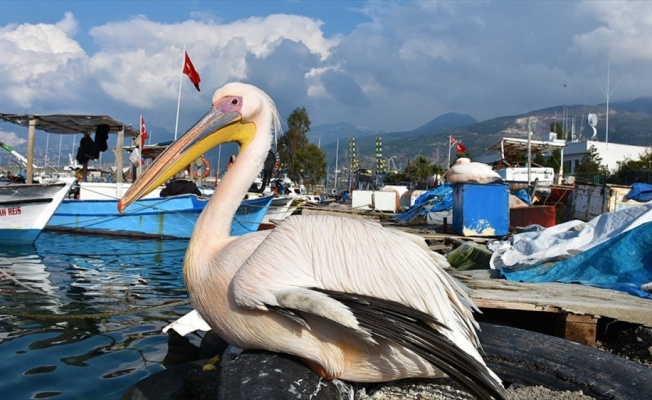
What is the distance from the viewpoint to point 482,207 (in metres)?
8.09

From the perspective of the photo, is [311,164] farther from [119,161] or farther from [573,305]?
[573,305]

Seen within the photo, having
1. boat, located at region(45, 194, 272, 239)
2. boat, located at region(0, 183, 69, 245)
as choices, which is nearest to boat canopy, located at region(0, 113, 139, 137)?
boat, located at region(45, 194, 272, 239)

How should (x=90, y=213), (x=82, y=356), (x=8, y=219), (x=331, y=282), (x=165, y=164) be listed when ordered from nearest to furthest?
1. (x=331, y=282)
2. (x=165, y=164)
3. (x=82, y=356)
4. (x=8, y=219)
5. (x=90, y=213)

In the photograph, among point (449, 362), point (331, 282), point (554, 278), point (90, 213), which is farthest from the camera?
point (90, 213)

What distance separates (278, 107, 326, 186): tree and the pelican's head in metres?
42.2

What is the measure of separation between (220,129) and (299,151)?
141 ft

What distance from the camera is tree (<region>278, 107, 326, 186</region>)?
4519cm

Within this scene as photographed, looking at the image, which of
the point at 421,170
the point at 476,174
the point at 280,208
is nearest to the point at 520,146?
the point at 280,208

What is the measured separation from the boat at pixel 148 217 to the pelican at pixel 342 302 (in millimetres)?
10790

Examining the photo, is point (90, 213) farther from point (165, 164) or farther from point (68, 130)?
point (165, 164)

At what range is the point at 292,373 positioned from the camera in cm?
224

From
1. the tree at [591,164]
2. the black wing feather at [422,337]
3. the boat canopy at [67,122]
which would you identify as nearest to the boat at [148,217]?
the boat canopy at [67,122]

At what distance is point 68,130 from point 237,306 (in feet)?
45.8

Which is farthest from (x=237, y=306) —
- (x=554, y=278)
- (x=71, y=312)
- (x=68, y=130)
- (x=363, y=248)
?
(x=68, y=130)
